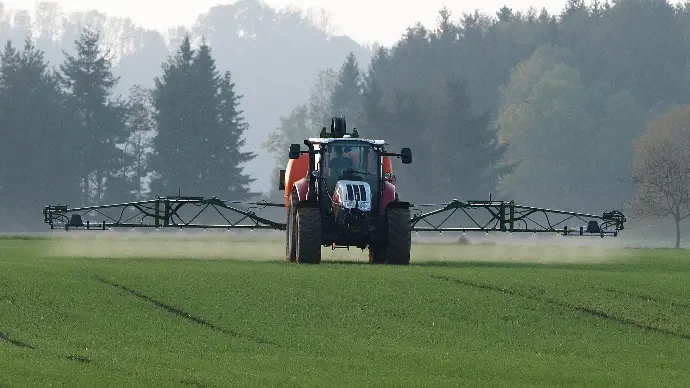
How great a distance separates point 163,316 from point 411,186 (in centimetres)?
10265

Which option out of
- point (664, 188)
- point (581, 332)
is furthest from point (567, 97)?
point (581, 332)

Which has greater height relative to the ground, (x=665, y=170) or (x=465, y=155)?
(x=465, y=155)

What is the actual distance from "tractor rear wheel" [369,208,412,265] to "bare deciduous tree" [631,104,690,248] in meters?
41.9

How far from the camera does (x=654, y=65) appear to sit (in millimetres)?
152250

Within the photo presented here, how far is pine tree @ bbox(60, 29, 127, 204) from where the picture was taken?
114188 mm

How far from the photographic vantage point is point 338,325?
23.5 meters

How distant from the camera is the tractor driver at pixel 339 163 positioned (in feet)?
115

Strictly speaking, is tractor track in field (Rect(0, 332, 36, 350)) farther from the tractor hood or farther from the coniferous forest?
the coniferous forest

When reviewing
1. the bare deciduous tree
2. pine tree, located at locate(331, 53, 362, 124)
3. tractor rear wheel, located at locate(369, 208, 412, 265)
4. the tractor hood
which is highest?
pine tree, located at locate(331, 53, 362, 124)

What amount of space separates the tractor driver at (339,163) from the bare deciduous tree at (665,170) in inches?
1627

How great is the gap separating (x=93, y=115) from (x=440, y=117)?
96.1 feet

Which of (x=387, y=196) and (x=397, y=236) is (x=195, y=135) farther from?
(x=397, y=236)

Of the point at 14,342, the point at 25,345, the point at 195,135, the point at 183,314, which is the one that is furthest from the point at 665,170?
the point at 25,345

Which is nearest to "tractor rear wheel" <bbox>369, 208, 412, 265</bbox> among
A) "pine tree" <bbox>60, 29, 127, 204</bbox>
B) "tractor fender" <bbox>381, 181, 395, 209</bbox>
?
"tractor fender" <bbox>381, 181, 395, 209</bbox>
